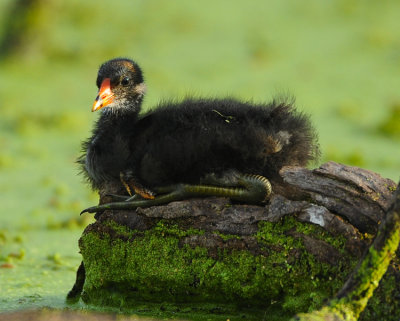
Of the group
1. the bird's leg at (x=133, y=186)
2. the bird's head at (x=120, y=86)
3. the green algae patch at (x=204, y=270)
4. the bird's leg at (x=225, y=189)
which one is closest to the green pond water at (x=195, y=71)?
the bird's head at (x=120, y=86)

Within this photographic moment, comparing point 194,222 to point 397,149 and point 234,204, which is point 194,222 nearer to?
point 234,204

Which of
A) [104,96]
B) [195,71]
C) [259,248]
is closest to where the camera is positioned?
[259,248]

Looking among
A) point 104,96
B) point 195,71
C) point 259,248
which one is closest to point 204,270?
point 259,248

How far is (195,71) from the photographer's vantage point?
9.30m

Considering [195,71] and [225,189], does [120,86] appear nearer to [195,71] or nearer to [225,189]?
[225,189]

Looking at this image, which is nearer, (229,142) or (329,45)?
(229,142)

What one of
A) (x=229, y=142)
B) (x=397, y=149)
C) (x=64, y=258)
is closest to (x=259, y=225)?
(x=229, y=142)

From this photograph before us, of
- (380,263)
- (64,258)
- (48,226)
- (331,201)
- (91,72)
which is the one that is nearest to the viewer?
(380,263)

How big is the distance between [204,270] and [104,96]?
3.10 feet

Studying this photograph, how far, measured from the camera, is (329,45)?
9.67m

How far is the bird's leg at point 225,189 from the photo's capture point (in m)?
2.88

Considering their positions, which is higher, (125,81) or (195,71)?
(195,71)

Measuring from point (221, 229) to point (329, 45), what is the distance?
23.4 feet

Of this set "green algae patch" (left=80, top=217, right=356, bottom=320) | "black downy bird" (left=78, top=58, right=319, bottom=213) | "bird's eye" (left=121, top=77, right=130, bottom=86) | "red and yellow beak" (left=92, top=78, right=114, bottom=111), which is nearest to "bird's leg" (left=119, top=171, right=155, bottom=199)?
"black downy bird" (left=78, top=58, right=319, bottom=213)
